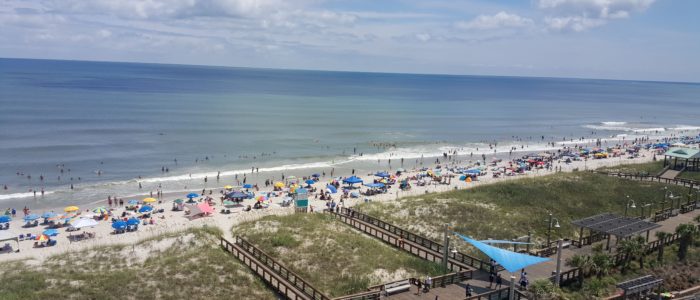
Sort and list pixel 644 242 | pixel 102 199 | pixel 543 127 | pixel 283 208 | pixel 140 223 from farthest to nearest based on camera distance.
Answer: pixel 543 127
pixel 102 199
pixel 283 208
pixel 140 223
pixel 644 242

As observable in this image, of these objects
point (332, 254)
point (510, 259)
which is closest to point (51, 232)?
point (332, 254)

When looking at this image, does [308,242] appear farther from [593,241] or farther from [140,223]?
[140,223]

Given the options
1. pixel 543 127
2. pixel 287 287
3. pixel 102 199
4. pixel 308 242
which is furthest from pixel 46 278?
pixel 543 127

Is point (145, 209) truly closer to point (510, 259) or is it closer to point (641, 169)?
point (510, 259)

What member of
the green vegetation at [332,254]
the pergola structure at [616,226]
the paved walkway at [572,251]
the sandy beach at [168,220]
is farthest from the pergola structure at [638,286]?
the sandy beach at [168,220]

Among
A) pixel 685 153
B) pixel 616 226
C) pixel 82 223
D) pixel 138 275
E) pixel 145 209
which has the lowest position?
pixel 145 209

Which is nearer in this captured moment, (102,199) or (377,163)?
(102,199)
